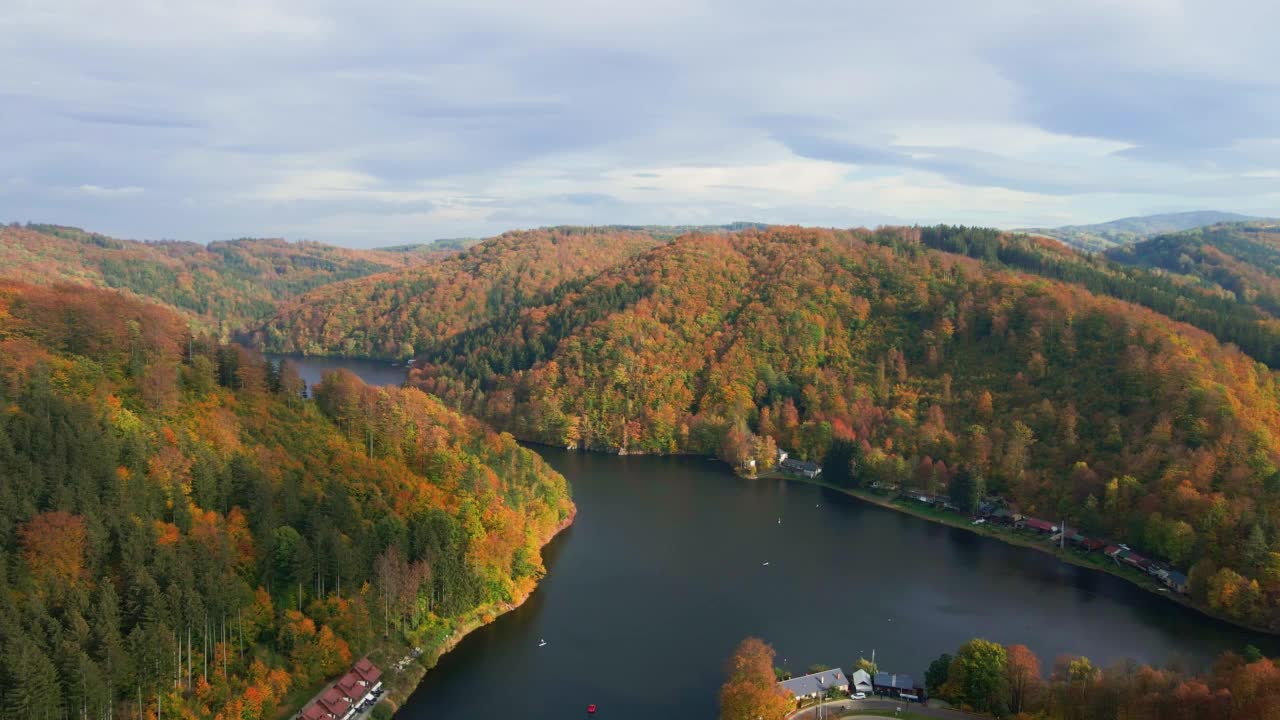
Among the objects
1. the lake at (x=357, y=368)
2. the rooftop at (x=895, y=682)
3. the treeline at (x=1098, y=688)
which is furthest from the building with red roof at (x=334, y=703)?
the lake at (x=357, y=368)

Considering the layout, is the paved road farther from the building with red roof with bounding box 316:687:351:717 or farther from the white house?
the building with red roof with bounding box 316:687:351:717

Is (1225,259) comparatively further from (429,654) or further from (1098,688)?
(429,654)

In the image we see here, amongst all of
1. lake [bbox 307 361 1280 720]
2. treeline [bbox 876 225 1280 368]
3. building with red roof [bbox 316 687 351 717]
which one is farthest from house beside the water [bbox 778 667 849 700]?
treeline [bbox 876 225 1280 368]

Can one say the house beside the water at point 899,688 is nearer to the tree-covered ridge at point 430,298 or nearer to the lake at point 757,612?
the lake at point 757,612

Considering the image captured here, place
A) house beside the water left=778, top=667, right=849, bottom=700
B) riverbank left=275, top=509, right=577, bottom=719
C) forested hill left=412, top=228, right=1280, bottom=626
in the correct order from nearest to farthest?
house beside the water left=778, top=667, right=849, bottom=700
riverbank left=275, top=509, right=577, bottom=719
forested hill left=412, top=228, right=1280, bottom=626

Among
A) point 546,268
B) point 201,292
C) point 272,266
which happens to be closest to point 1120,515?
point 546,268
